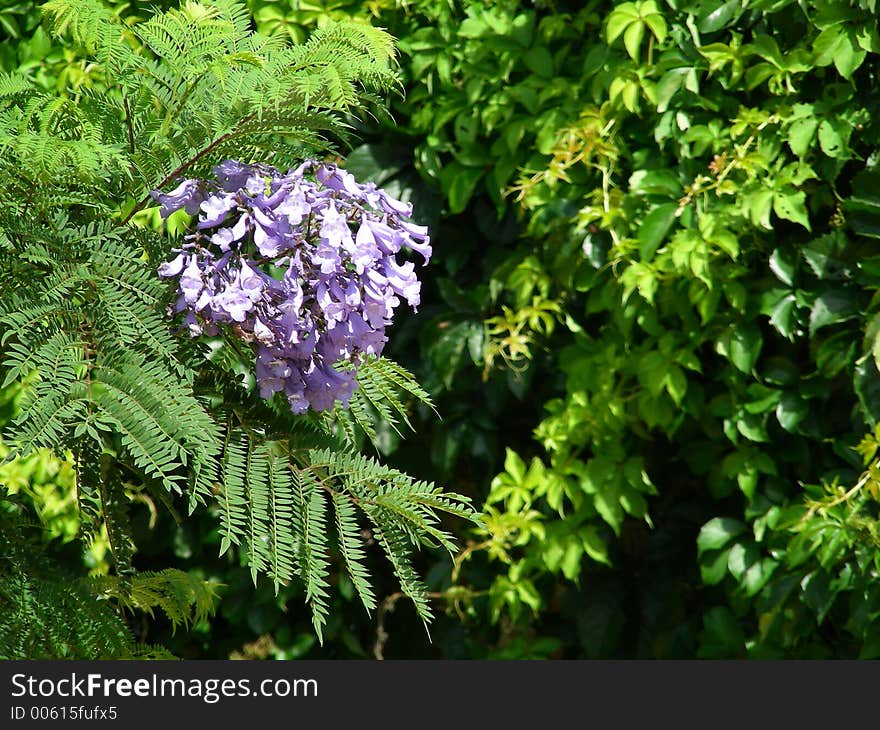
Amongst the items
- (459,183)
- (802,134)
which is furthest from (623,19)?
(459,183)

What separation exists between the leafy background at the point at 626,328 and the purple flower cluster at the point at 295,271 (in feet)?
2.53

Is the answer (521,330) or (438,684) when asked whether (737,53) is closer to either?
→ (521,330)

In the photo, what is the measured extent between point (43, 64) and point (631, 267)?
151cm

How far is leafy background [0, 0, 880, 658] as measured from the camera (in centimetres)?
226

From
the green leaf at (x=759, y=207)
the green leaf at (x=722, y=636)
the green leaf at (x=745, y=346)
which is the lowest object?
the green leaf at (x=722, y=636)

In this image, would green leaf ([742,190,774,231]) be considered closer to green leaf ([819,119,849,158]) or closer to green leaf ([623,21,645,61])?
green leaf ([819,119,849,158])

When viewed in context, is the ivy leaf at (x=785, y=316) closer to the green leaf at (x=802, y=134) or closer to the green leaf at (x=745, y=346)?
the green leaf at (x=745, y=346)

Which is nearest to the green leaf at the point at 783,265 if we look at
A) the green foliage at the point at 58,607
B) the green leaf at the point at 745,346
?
the green leaf at the point at 745,346

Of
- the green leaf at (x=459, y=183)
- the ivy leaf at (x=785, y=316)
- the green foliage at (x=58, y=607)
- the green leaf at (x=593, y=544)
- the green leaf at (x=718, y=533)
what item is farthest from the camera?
the green leaf at (x=459, y=183)

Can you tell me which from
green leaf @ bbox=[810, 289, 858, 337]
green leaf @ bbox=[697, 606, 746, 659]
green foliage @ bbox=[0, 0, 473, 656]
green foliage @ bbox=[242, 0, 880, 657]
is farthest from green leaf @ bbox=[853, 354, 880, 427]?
green foliage @ bbox=[0, 0, 473, 656]

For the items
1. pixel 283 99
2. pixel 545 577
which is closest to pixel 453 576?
pixel 545 577

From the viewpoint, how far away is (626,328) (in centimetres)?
245

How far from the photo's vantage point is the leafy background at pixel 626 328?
7.42ft

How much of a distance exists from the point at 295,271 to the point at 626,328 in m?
1.13
